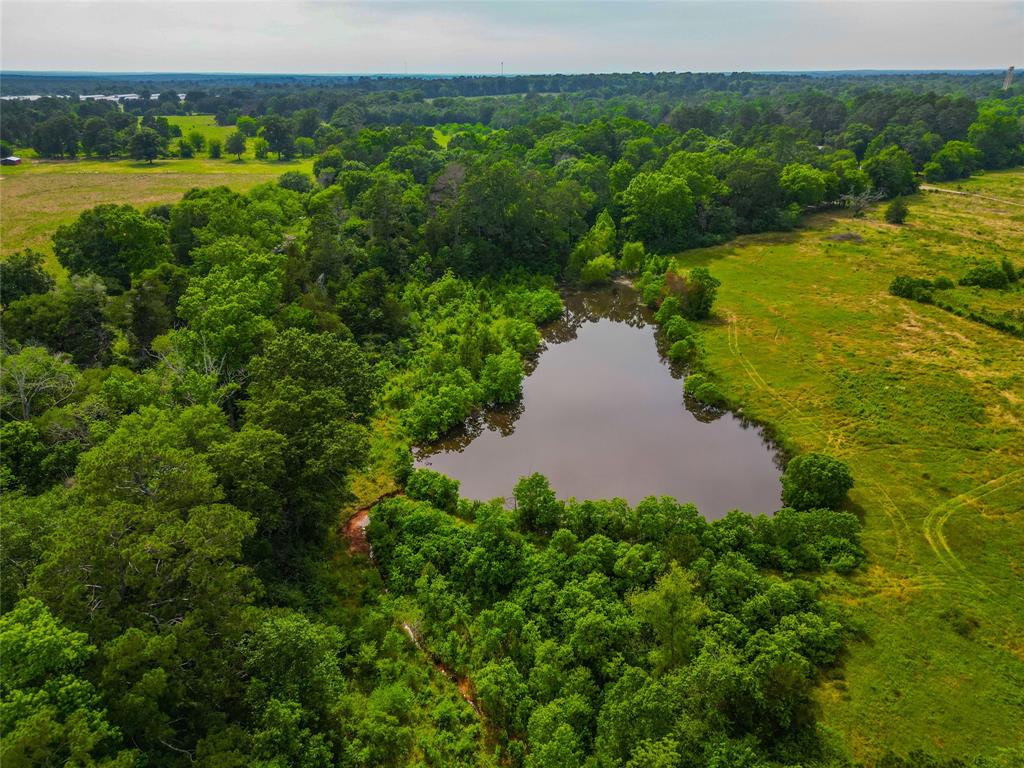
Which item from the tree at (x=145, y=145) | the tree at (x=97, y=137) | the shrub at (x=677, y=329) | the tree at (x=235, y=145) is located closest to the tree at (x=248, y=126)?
the tree at (x=235, y=145)

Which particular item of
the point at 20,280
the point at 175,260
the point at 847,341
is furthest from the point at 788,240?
the point at 20,280

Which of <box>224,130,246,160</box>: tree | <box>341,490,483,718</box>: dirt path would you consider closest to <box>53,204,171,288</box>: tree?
<box>341,490,483,718</box>: dirt path

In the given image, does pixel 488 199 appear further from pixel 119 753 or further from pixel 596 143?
pixel 119 753

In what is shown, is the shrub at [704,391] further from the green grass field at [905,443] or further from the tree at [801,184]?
the tree at [801,184]

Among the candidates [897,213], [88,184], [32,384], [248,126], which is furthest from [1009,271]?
[248,126]

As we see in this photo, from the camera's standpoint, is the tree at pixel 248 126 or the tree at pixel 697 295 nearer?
the tree at pixel 697 295

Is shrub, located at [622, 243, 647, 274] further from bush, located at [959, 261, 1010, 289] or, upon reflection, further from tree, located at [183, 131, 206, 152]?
tree, located at [183, 131, 206, 152]

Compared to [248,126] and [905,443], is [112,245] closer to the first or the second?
[905,443]
